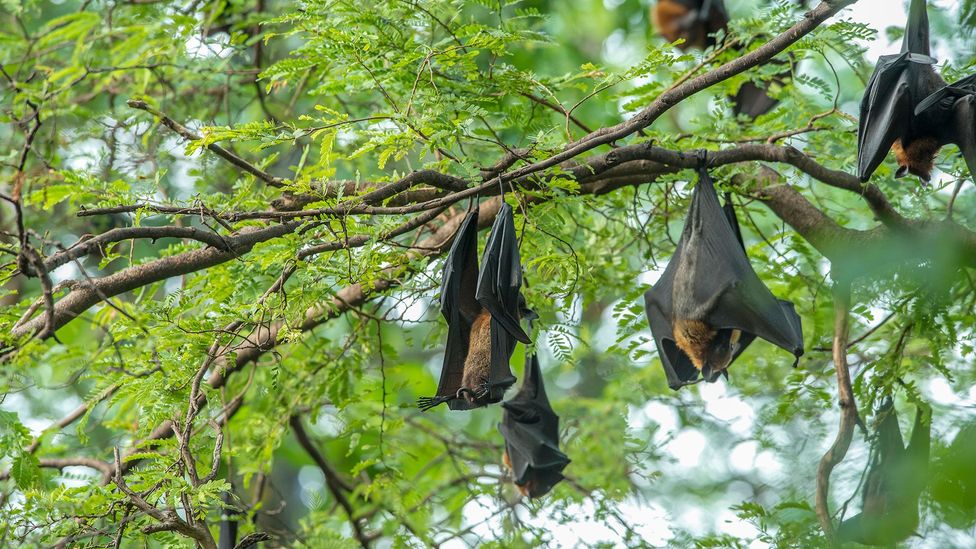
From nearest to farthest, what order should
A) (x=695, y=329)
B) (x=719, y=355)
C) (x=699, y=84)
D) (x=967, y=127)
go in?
1. (x=699, y=84)
2. (x=967, y=127)
3. (x=695, y=329)
4. (x=719, y=355)

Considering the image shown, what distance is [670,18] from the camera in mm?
8148

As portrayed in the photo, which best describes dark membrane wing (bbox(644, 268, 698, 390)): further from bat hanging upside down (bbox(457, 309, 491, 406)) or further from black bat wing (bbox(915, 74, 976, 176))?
black bat wing (bbox(915, 74, 976, 176))

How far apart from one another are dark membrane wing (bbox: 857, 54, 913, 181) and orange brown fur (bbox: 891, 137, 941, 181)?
14 cm

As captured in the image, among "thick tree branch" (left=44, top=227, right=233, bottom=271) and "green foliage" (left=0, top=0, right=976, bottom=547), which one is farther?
"green foliage" (left=0, top=0, right=976, bottom=547)

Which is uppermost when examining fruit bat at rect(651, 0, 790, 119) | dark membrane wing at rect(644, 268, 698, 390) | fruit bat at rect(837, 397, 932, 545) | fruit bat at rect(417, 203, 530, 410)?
fruit bat at rect(651, 0, 790, 119)

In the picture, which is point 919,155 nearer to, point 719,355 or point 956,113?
point 956,113

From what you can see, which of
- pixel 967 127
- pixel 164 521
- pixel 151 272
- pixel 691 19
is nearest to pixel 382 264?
pixel 151 272

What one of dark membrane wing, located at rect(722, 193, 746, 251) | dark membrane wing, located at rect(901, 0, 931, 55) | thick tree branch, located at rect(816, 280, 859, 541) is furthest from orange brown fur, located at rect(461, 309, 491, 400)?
dark membrane wing, located at rect(901, 0, 931, 55)

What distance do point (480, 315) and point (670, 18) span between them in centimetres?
521

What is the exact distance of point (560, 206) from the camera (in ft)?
14.0

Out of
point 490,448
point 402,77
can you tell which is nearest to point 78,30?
point 402,77

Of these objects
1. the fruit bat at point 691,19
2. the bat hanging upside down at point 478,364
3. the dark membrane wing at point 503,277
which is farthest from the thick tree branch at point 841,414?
the fruit bat at point 691,19

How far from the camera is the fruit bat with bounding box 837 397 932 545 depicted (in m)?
3.13

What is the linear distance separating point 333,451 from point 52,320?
10499 millimetres
